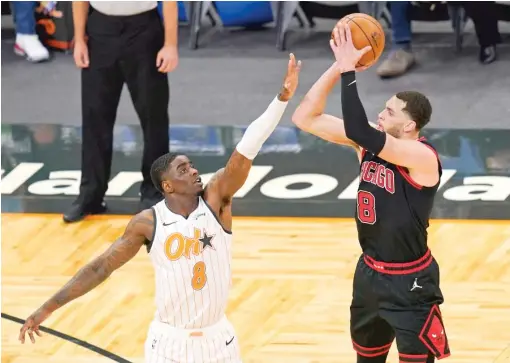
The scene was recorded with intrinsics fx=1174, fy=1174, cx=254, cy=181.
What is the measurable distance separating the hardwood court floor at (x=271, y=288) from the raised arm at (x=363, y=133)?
Result: 161 cm

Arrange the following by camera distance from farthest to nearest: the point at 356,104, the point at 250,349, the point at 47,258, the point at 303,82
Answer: the point at 303,82 → the point at 47,258 → the point at 250,349 → the point at 356,104

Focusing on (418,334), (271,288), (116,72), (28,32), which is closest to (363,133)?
(418,334)

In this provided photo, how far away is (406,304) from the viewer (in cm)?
549

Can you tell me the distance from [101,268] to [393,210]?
1373mm

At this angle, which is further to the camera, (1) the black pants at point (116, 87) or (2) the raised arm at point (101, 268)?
(1) the black pants at point (116, 87)

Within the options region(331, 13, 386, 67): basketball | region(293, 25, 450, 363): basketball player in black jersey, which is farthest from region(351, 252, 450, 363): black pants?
region(331, 13, 386, 67): basketball

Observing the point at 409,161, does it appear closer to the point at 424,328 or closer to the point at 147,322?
the point at 424,328

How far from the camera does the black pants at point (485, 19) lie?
1125 cm

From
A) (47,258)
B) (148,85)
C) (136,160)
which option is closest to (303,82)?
(136,160)

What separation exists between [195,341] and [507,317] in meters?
2.42

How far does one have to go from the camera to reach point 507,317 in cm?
695

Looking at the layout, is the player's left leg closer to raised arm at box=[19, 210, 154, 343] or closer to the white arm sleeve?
the white arm sleeve

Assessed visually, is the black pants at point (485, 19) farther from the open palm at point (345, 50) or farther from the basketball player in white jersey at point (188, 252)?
the basketball player in white jersey at point (188, 252)

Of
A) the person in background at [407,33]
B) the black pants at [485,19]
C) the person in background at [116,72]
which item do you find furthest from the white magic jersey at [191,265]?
the black pants at [485,19]
